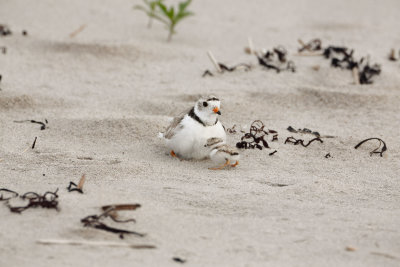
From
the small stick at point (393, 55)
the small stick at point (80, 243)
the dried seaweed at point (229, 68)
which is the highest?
the small stick at point (393, 55)

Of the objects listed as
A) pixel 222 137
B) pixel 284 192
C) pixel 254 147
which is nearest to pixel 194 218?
pixel 284 192

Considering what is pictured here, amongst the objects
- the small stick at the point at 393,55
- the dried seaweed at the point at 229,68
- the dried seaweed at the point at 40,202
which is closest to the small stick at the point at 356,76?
the small stick at the point at 393,55

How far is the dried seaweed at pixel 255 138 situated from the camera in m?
4.99

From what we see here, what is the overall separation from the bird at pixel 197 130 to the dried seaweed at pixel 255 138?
364mm

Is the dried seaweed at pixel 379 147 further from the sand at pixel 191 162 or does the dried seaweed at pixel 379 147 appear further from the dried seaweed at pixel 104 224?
the dried seaweed at pixel 104 224

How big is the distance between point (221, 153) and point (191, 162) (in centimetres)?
36

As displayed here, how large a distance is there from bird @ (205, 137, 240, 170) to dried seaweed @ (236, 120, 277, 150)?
41 cm

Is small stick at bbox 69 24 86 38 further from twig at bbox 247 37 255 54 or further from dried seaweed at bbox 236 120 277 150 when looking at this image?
dried seaweed at bbox 236 120 277 150

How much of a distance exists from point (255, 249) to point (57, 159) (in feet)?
6.64

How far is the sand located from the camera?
3.20m

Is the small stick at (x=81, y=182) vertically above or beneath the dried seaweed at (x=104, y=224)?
above

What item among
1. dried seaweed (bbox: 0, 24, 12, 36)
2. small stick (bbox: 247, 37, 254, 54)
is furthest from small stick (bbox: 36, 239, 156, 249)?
dried seaweed (bbox: 0, 24, 12, 36)

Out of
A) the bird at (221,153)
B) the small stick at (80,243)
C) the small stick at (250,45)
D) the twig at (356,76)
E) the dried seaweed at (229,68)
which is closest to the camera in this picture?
the small stick at (80,243)

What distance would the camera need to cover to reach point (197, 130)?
4.61m
